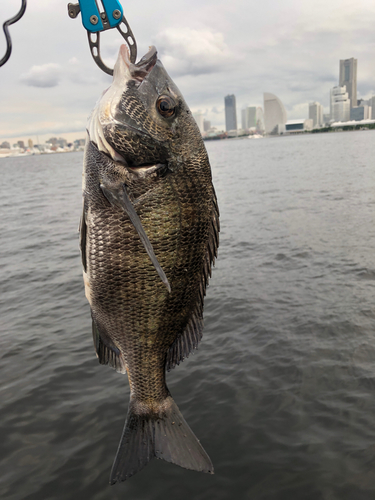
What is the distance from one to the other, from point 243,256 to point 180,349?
961 centimetres

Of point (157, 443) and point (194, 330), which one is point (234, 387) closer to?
point (157, 443)

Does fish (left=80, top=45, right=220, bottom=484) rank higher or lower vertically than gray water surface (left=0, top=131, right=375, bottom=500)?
higher

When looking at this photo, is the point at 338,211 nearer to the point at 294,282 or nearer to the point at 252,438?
the point at 294,282

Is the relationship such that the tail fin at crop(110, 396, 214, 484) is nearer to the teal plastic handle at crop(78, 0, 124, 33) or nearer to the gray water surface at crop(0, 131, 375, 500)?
the gray water surface at crop(0, 131, 375, 500)

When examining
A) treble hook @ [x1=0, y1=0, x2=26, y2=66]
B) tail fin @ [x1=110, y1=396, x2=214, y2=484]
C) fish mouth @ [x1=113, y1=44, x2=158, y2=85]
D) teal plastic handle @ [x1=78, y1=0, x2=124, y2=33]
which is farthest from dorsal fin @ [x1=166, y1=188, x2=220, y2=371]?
treble hook @ [x1=0, y1=0, x2=26, y2=66]

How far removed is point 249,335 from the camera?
752 cm

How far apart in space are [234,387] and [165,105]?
15.7ft

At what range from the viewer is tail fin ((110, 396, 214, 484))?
2842 millimetres

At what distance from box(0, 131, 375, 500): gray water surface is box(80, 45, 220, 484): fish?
7.59 feet

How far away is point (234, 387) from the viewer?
6062mm

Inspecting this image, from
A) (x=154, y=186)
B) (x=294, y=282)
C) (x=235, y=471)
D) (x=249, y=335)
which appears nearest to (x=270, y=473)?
(x=235, y=471)

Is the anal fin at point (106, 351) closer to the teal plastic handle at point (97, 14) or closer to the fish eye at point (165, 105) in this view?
the fish eye at point (165, 105)

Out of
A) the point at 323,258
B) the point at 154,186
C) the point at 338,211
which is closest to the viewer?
the point at 154,186

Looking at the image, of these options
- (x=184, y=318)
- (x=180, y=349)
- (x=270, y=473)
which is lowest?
(x=270, y=473)
